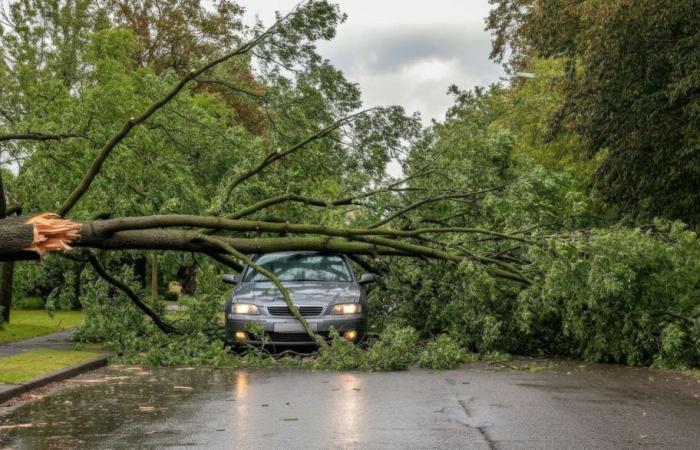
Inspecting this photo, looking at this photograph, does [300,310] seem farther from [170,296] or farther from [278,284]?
[170,296]

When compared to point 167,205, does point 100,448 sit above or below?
below

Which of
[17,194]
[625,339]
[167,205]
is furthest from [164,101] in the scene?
[625,339]

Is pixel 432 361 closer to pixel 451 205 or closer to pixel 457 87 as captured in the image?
pixel 451 205

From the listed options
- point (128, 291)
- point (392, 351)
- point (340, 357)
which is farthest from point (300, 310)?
point (128, 291)

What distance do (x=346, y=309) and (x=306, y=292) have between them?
0.69 meters

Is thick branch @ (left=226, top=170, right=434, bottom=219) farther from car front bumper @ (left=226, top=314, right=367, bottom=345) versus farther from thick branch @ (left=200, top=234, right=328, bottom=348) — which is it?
car front bumper @ (left=226, top=314, right=367, bottom=345)

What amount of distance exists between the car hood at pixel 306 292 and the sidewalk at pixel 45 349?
2336 millimetres

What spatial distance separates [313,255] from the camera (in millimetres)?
15703

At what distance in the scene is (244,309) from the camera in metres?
14.0

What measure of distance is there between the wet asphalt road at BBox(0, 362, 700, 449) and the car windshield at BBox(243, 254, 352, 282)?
2905 millimetres

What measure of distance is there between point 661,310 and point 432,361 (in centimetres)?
342

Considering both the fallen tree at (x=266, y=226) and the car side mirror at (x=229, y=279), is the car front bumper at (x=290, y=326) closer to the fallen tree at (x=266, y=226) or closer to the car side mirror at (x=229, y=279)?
the fallen tree at (x=266, y=226)

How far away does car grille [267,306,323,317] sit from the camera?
13836 mm

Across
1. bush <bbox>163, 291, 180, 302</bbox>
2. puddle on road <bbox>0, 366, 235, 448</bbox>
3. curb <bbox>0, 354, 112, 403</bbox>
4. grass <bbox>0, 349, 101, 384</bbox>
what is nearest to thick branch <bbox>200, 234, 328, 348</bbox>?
puddle on road <bbox>0, 366, 235, 448</bbox>
